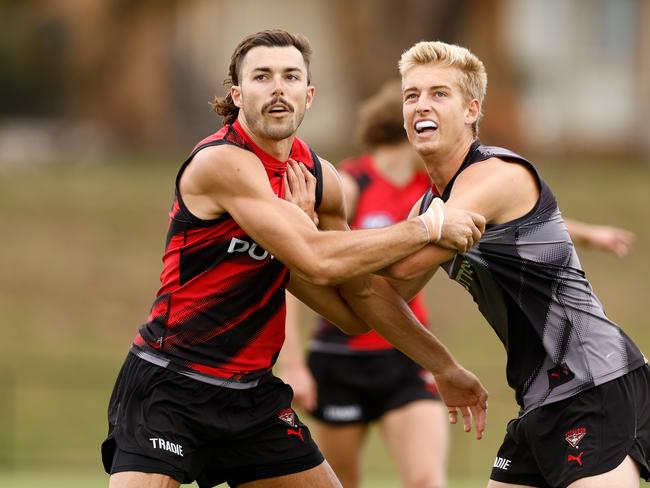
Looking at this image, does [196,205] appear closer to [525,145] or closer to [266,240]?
[266,240]

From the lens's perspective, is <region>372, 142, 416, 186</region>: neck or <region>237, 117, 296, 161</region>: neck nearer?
<region>237, 117, 296, 161</region>: neck

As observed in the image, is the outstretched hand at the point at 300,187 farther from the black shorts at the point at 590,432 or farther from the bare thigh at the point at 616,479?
the bare thigh at the point at 616,479

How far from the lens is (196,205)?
547cm

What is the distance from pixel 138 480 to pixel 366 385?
3123 mm

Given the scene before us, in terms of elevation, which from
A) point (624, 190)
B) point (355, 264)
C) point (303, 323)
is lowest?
point (303, 323)

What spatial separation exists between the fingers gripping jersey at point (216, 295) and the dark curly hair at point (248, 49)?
0.21m

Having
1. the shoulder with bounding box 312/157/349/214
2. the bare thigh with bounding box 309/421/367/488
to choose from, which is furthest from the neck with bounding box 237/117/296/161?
the bare thigh with bounding box 309/421/367/488

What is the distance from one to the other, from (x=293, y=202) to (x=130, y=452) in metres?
1.21

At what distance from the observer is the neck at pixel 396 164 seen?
328 inches

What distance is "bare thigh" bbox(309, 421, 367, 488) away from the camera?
8219 millimetres

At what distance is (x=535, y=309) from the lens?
5379mm

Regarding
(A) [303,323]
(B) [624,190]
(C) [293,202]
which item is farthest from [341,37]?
(C) [293,202]

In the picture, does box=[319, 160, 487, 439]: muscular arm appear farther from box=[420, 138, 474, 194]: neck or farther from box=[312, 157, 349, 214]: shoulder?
box=[420, 138, 474, 194]: neck

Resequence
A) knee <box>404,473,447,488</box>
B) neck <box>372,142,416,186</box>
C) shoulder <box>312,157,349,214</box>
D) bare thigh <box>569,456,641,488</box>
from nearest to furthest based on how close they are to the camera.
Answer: bare thigh <box>569,456,641,488</box> < shoulder <box>312,157,349,214</box> < knee <box>404,473,447,488</box> < neck <box>372,142,416,186</box>
